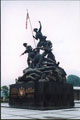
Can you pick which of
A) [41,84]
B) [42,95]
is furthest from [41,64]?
[42,95]

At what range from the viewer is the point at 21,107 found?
17984 millimetres

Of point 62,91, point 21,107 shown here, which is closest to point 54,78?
point 62,91

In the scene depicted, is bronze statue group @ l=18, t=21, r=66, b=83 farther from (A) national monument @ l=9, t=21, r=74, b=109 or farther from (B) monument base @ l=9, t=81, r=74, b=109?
(B) monument base @ l=9, t=81, r=74, b=109

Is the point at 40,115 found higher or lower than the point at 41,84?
lower

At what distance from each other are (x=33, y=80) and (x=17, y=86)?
6.22 ft

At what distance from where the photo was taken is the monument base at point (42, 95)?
1675cm

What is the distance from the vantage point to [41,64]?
18.8m

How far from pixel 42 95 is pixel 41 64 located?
10.5ft

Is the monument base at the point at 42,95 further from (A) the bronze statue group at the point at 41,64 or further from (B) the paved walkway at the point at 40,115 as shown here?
(B) the paved walkway at the point at 40,115

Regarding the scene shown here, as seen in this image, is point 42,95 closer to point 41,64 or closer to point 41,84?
point 41,84

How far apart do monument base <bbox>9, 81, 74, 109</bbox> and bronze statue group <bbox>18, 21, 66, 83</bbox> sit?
2.19 feet

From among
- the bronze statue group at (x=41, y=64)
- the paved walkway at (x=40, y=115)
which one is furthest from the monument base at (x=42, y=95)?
the paved walkway at (x=40, y=115)

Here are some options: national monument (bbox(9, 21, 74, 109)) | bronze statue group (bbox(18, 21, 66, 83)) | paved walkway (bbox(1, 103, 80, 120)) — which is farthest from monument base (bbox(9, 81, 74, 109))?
paved walkway (bbox(1, 103, 80, 120))

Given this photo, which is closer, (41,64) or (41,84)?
(41,84)
